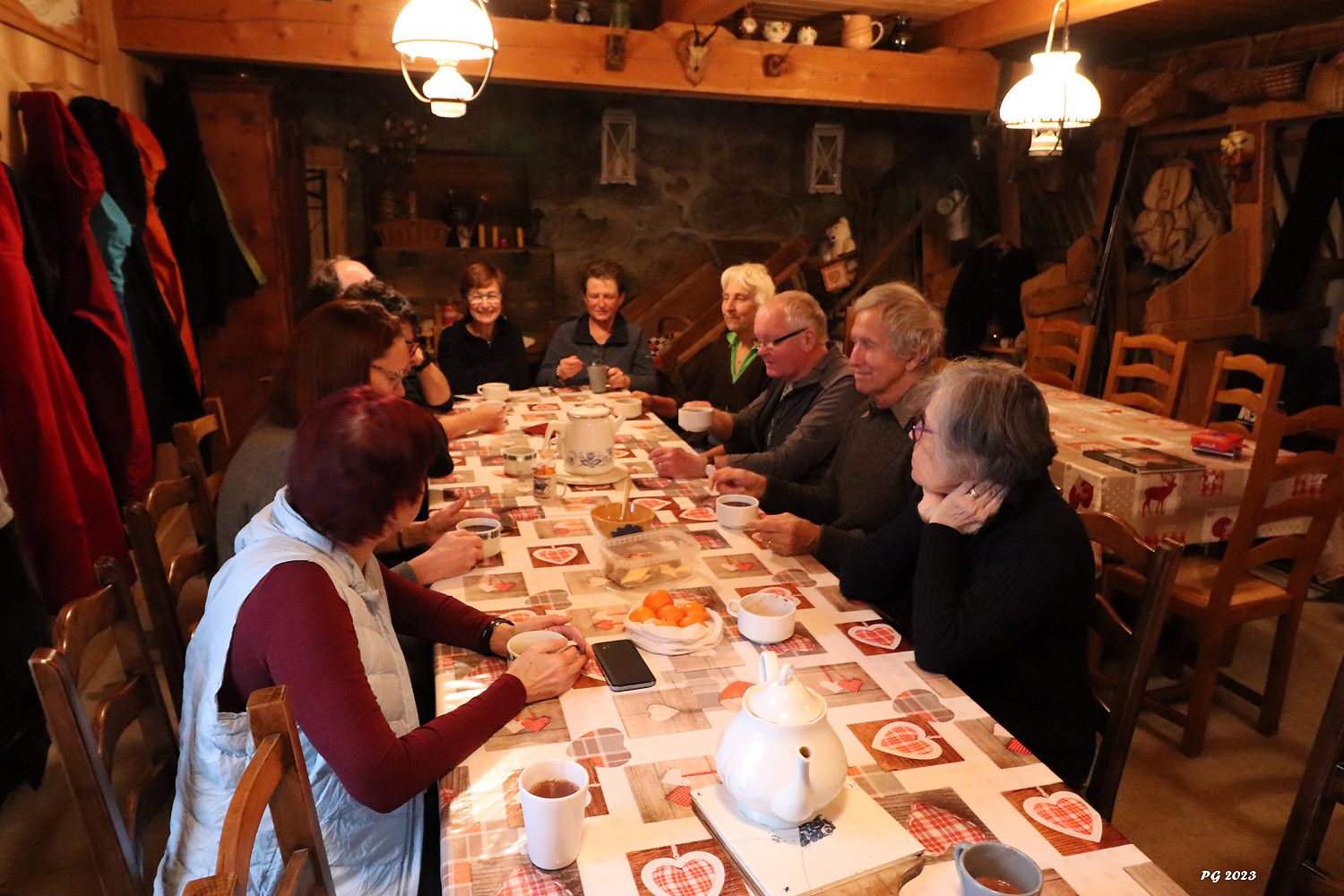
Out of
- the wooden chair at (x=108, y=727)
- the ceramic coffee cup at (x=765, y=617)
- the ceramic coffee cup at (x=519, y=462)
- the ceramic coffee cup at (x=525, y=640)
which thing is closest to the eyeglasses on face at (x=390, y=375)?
the ceramic coffee cup at (x=519, y=462)

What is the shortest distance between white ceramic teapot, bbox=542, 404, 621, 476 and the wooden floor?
1339mm

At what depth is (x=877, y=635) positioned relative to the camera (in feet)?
4.99

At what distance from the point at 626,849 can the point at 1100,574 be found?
2.15 metres

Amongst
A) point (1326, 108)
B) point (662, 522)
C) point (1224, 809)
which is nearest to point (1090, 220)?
point (1326, 108)

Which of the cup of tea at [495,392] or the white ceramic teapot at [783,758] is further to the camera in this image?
the cup of tea at [495,392]

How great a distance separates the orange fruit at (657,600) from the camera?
1.51 meters

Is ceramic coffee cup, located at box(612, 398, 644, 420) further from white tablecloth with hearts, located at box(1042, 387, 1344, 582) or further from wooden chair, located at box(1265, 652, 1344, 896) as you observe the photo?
wooden chair, located at box(1265, 652, 1344, 896)

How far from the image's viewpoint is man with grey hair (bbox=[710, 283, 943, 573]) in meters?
2.13

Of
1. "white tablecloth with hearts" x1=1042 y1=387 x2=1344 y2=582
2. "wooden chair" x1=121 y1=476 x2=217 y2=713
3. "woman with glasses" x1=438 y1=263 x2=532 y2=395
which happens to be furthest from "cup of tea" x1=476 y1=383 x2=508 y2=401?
"white tablecloth with hearts" x1=1042 y1=387 x2=1344 y2=582

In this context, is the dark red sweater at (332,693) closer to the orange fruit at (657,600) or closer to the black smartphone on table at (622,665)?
the black smartphone on table at (622,665)

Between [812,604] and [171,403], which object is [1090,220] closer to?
[812,604]

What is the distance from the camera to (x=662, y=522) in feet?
6.91

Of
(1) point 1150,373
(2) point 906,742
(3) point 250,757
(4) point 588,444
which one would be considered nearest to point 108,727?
(3) point 250,757

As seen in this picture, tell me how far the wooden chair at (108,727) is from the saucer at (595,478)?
1145 mm
